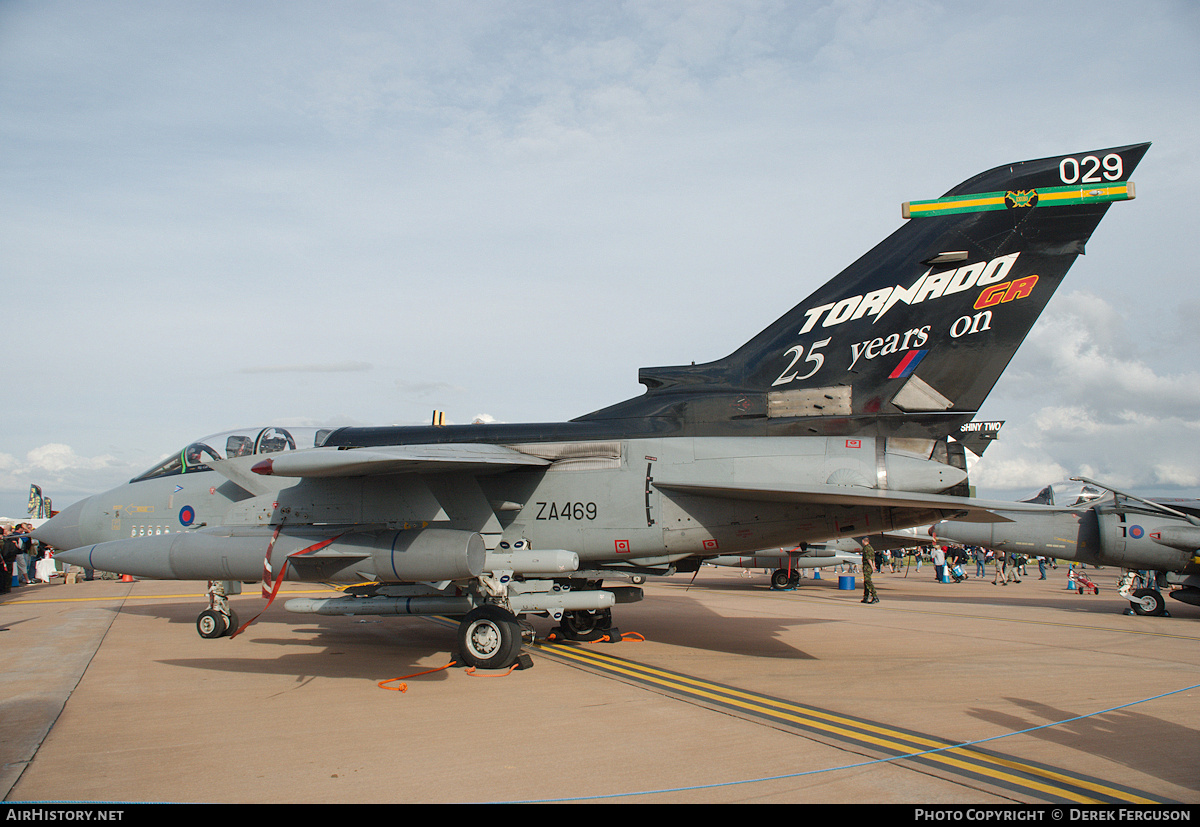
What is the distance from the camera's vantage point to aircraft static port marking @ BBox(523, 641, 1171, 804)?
14.0 feet

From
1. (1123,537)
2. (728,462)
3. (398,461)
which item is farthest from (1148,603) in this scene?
(398,461)

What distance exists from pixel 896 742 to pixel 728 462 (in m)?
3.70

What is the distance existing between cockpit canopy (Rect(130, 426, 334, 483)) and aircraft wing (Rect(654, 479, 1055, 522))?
18.0 feet

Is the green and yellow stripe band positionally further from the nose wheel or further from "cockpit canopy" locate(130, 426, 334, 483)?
the nose wheel

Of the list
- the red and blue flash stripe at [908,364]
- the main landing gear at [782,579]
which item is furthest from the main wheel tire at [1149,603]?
the red and blue flash stripe at [908,364]

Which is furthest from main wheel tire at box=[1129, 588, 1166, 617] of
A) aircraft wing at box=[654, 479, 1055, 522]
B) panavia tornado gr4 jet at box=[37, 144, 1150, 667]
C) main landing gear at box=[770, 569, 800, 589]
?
panavia tornado gr4 jet at box=[37, 144, 1150, 667]

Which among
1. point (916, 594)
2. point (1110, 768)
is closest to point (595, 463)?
point (1110, 768)

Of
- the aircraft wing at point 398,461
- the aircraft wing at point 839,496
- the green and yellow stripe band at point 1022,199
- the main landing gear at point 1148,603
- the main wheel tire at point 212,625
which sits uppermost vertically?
the green and yellow stripe band at point 1022,199

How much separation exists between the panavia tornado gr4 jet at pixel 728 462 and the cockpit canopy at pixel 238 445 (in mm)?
1011

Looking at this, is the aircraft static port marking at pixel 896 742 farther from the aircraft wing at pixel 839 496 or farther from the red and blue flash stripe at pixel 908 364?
the red and blue flash stripe at pixel 908 364

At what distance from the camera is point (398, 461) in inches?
284

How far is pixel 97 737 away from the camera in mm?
5500

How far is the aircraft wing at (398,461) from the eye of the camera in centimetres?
689
